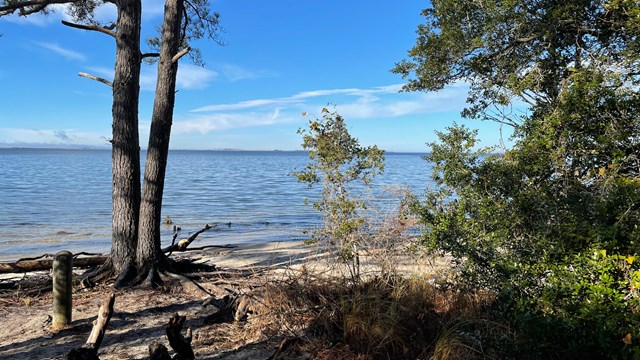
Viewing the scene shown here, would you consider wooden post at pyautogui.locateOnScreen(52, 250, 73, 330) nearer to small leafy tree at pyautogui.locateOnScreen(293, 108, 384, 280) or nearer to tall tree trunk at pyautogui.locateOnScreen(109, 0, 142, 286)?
tall tree trunk at pyautogui.locateOnScreen(109, 0, 142, 286)

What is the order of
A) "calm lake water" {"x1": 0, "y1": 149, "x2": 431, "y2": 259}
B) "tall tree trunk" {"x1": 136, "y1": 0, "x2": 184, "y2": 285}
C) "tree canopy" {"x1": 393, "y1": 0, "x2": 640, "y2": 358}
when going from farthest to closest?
1. "calm lake water" {"x1": 0, "y1": 149, "x2": 431, "y2": 259}
2. "tall tree trunk" {"x1": 136, "y1": 0, "x2": 184, "y2": 285}
3. "tree canopy" {"x1": 393, "y1": 0, "x2": 640, "y2": 358}

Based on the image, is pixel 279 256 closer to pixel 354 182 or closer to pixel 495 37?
pixel 354 182

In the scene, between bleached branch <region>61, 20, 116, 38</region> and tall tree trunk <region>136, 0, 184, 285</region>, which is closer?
tall tree trunk <region>136, 0, 184, 285</region>

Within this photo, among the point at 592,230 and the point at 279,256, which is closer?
the point at 592,230

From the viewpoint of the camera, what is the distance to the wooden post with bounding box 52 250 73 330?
514 cm

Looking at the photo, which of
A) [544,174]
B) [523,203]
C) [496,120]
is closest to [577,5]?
[496,120]

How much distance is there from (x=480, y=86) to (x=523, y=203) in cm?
319

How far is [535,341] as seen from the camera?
3111 millimetres

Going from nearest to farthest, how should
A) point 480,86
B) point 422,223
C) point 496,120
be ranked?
1. point 422,223
2. point 496,120
3. point 480,86

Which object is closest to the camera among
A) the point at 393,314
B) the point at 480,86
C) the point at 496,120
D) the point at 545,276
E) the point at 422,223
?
the point at 545,276

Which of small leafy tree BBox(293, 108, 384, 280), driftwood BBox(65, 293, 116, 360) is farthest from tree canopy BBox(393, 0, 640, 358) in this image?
driftwood BBox(65, 293, 116, 360)

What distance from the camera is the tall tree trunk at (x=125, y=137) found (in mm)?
6957

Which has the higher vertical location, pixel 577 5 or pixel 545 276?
pixel 577 5

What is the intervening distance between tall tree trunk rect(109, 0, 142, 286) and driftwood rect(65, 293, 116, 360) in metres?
3.30
